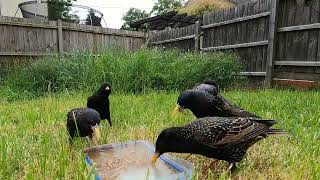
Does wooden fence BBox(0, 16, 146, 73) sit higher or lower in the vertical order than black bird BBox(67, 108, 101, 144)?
higher

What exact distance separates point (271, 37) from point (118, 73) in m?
4.18

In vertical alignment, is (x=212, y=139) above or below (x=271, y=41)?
below

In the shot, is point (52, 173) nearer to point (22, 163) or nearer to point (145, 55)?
point (22, 163)

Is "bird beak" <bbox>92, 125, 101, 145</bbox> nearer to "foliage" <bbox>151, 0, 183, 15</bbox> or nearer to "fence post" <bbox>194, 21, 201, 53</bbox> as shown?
"fence post" <bbox>194, 21, 201, 53</bbox>

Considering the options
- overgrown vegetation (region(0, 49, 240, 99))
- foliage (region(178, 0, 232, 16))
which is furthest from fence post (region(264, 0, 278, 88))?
foliage (region(178, 0, 232, 16))

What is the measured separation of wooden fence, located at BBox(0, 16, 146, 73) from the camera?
31.6 ft

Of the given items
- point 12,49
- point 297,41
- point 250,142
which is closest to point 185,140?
point 250,142

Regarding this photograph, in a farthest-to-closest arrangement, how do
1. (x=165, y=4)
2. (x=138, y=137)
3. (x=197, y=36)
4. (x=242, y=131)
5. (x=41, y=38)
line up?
(x=165, y=4), (x=197, y=36), (x=41, y=38), (x=138, y=137), (x=242, y=131)

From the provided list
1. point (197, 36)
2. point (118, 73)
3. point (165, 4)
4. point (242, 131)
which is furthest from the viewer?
point (165, 4)

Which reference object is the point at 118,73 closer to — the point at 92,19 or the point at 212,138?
the point at 212,138

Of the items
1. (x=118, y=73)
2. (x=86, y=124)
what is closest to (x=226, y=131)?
(x=86, y=124)

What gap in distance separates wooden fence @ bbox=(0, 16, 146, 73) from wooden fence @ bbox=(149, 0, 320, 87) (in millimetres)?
3390

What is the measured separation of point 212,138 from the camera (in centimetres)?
203

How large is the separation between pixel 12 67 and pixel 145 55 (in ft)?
15.0
